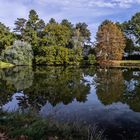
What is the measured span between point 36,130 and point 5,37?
60.6 m

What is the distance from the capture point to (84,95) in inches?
850

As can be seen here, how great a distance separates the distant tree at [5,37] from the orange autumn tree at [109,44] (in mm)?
17695

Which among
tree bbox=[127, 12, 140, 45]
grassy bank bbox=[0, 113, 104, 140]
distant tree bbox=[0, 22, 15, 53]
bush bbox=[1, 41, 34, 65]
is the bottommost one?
grassy bank bbox=[0, 113, 104, 140]

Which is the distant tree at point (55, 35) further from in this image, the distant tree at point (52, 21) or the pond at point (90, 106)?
the pond at point (90, 106)

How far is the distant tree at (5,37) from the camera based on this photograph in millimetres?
65812

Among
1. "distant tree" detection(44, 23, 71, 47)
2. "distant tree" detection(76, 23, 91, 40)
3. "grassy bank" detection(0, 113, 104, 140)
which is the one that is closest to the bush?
"distant tree" detection(44, 23, 71, 47)

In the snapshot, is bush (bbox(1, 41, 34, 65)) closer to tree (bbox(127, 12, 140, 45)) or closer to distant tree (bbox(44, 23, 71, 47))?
distant tree (bbox(44, 23, 71, 47))

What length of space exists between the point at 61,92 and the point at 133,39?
5514 centimetres

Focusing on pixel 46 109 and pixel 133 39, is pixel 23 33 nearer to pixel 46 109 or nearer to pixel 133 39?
pixel 133 39

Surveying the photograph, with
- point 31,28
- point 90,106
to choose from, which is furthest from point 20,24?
point 90,106

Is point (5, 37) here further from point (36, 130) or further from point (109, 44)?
point (36, 130)

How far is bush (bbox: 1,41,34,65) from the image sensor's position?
194 ft

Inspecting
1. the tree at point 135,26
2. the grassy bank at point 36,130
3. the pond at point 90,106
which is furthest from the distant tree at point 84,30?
the grassy bank at point 36,130

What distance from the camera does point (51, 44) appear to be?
6247 centimetres
